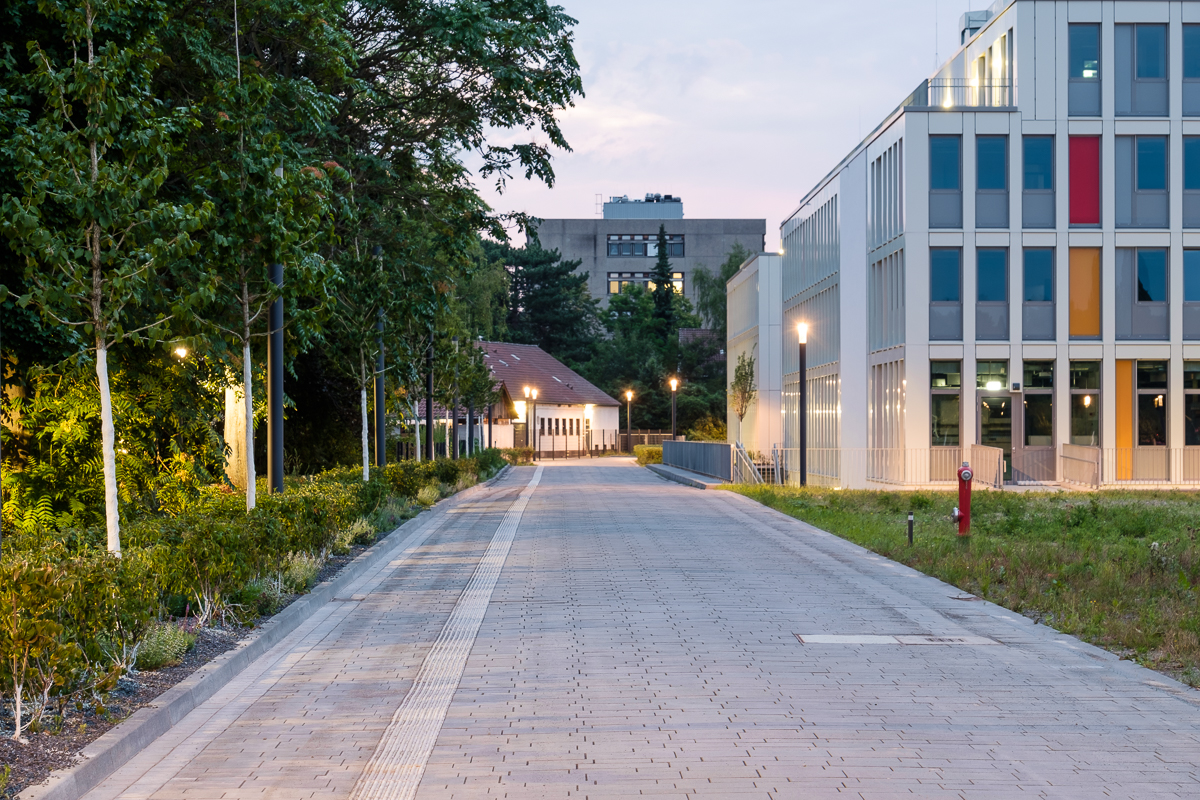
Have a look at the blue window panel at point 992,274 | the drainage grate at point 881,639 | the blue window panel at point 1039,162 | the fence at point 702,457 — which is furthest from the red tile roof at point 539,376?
the drainage grate at point 881,639

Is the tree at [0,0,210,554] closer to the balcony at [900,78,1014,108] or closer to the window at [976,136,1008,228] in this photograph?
the balcony at [900,78,1014,108]

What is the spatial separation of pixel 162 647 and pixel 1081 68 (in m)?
34.2

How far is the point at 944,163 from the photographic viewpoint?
35.6 meters

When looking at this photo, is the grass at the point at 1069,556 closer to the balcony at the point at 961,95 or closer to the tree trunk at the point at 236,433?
the tree trunk at the point at 236,433

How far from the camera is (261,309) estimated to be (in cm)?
1398

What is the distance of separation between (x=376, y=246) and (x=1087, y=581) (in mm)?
17142

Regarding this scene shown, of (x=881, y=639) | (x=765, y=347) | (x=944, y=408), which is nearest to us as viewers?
(x=881, y=639)

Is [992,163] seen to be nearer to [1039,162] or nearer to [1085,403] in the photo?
[1039,162]

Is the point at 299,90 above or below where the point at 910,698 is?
above

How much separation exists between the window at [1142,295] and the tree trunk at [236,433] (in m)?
26.5

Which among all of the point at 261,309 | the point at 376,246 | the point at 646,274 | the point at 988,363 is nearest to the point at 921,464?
the point at 988,363

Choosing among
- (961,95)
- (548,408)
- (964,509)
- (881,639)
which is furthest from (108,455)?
(548,408)

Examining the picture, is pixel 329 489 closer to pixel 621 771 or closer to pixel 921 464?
pixel 621 771

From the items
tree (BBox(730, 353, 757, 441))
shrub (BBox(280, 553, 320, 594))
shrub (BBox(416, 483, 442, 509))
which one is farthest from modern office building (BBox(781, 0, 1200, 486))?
shrub (BBox(280, 553, 320, 594))
